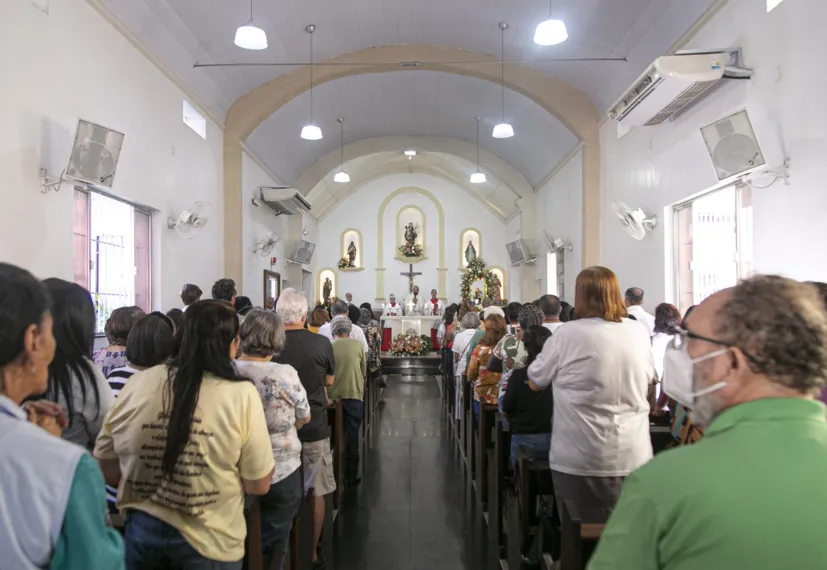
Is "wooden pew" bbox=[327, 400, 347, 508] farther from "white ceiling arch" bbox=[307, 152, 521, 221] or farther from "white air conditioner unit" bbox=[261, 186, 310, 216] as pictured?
"white ceiling arch" bbox=[307, 152, 521, 221]

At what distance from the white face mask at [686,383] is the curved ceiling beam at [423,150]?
1462 cm

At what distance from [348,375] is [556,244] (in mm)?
8485

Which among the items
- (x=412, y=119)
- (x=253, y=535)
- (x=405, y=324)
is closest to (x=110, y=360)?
(x=253, y=535)

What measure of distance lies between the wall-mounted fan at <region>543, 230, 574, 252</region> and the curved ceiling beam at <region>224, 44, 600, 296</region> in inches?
56.0

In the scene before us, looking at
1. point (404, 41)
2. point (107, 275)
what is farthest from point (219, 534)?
point (404, 41)

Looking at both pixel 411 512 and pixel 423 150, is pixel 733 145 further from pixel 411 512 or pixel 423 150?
pixel 423 150

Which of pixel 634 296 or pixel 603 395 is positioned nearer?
pixel 603 395

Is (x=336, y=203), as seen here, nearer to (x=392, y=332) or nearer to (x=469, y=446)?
(x=392, y=332)

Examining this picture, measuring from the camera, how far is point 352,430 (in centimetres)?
559

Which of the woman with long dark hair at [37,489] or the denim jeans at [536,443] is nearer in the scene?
the woman with long dark hair at [37,489]

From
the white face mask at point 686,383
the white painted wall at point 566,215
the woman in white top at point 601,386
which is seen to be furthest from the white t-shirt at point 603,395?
the white painted wall at point 566,215

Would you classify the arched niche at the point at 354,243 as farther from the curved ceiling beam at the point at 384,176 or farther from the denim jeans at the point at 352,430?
the denim jeans at the point at 352,430

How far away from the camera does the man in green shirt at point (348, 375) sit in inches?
207

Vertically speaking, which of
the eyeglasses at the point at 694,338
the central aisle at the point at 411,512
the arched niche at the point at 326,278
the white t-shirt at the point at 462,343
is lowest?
the central aisle at the point at 411,512
